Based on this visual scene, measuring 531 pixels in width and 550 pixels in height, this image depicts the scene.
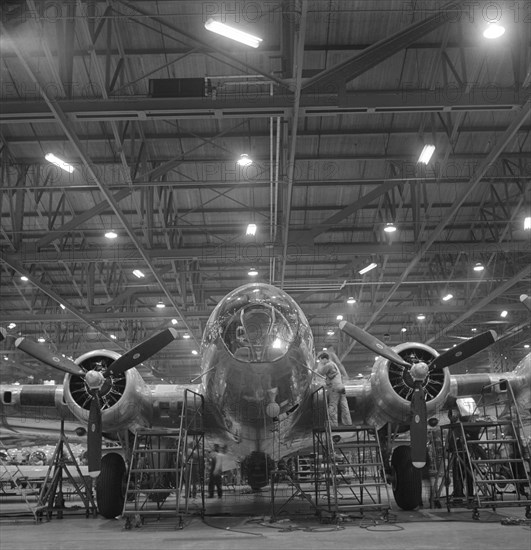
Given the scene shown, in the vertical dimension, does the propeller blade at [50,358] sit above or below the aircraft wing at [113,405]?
above

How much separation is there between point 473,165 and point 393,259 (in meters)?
10.1

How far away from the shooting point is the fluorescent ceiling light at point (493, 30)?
477 inches

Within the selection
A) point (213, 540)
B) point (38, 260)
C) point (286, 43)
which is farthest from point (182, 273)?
point (213, 540)

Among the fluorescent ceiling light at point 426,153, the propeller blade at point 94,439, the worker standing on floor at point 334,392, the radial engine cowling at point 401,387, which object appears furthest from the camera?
the fluorescent ceiling light at point 426,153

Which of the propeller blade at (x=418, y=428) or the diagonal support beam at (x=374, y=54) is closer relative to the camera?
the propeller blade at (x=418, y=428)

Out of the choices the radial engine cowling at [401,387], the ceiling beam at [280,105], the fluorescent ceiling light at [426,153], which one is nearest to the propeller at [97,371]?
the radial engine cowling at [401,387]

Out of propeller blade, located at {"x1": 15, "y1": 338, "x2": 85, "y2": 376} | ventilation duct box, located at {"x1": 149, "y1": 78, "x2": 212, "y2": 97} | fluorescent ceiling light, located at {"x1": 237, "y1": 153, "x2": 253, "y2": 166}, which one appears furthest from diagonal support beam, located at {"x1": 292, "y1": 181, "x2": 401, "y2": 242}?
propeller blade, located at {"x1": 15, "y1": 338, "x2": 85, "y2": 376}

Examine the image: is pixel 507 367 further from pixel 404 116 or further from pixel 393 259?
pixel 404 116

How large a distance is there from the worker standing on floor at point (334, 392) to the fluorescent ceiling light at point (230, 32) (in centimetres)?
643

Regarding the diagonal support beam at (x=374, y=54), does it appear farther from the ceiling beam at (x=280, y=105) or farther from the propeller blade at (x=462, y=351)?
the propeller blade at (x=462, y=351)

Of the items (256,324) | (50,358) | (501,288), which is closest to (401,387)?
(256,324)

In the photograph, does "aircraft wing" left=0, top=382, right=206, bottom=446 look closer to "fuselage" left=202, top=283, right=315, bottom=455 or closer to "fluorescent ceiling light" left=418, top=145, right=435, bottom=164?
"fuselage" left=202, top=283, right=315, bottom=455

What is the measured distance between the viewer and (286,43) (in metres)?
13.0

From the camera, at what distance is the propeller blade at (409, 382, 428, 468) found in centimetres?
1127
